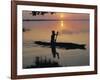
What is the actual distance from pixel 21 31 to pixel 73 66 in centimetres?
69

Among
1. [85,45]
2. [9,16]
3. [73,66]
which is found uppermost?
[9,16]

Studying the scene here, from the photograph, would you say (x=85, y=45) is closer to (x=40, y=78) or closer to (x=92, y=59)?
(x=92, y=59)

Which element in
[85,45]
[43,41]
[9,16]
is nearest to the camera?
[9,16]

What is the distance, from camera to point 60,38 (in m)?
2.42

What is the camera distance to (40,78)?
7.69ft

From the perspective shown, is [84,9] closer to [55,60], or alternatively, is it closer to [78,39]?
[78,39]

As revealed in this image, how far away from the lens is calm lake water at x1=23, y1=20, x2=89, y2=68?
231 cm

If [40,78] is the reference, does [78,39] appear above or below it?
above

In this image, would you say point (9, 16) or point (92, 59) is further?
point (92, 59)

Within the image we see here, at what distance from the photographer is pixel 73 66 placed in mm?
2461

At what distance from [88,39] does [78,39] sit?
13 centimetres

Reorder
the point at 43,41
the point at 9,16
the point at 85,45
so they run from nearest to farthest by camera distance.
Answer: the point at 9,16, the point at 43,41, the point at 85,45

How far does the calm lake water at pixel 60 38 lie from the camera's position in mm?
2307

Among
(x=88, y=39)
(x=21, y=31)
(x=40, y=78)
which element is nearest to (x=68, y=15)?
(x=88, y=39)
